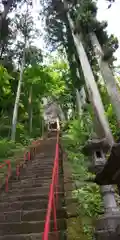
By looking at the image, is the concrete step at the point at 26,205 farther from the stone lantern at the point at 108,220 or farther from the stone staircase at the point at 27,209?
the stone lantern at the point at 108,220

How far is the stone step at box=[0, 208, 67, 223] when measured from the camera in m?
5.87

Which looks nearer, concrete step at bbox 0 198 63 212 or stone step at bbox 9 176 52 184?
concrete step at bbox 0 198 63 212

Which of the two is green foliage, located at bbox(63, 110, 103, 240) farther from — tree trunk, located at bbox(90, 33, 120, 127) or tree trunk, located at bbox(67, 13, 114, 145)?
tree trunk, located at bbox(90, 33, 120, 127)

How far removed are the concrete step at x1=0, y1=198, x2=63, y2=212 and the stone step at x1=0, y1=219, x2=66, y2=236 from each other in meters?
0.81

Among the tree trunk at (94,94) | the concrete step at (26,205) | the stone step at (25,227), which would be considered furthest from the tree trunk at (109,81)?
the stone step at (25,227)

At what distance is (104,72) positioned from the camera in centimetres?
1242

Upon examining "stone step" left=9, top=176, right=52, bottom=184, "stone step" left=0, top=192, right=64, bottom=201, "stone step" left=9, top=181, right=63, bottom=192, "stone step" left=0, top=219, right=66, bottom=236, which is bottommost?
"stone step" left=0, top=219, right=66, bottom=236

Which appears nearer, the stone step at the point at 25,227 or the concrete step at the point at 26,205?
the stone step at the point at 25,227

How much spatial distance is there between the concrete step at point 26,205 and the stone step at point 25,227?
2.67ft

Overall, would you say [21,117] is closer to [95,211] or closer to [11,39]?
[11,39]

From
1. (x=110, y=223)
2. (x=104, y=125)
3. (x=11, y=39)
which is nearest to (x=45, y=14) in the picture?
(x=11, y=39)

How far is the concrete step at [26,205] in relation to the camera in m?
6.39

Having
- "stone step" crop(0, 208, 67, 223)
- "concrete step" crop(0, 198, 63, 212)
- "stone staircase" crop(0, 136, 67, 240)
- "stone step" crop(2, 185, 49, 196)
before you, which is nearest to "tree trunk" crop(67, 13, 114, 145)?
"stone staircase" crop(0, 136, 67, 240)

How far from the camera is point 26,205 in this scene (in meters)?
6.48
